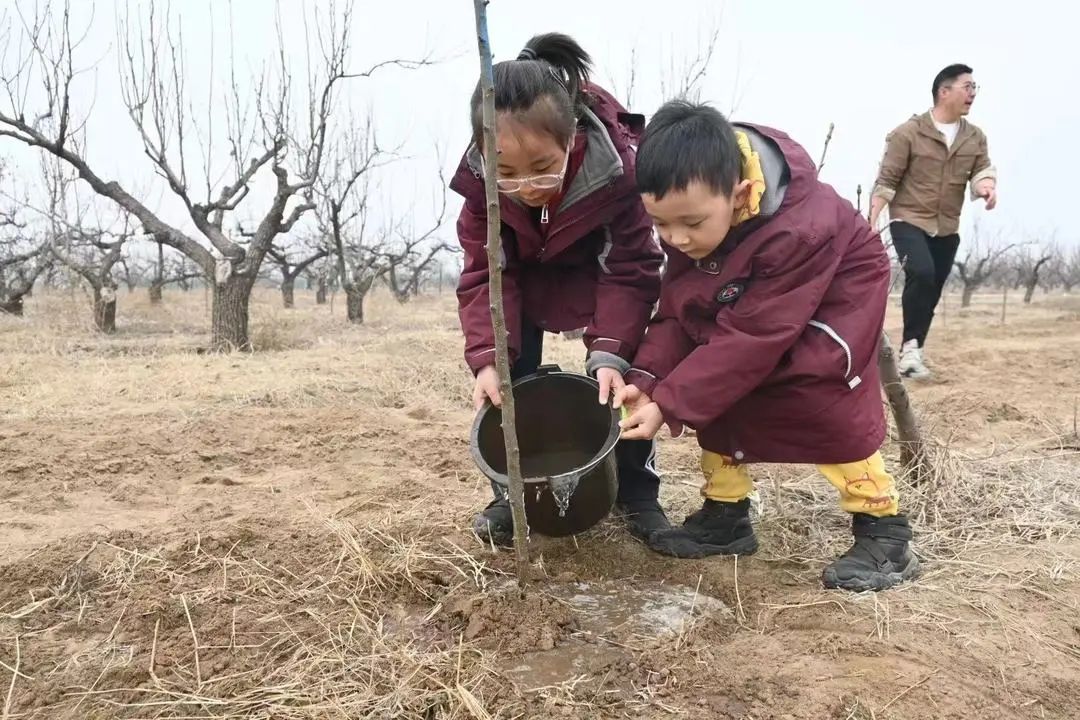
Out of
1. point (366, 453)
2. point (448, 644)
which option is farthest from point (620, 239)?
point (366, 453)

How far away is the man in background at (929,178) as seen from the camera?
421 cm

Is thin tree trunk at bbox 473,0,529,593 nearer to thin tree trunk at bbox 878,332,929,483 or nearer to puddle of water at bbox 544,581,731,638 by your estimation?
puddle of water at bbox 544,581,731,638

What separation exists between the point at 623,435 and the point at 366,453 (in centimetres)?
186

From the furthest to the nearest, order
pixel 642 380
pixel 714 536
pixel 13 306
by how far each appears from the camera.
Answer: pixel 13 306 < pixel 714 536 < pixel 642 380

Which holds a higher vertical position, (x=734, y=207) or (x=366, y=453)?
(x=734, y=207)

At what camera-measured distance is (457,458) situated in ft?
10.3

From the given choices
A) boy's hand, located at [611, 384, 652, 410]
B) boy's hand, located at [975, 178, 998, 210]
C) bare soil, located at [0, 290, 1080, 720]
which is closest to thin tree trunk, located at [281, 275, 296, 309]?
bare soil, located at [0, 290, 1080, 720]

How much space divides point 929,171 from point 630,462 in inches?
121

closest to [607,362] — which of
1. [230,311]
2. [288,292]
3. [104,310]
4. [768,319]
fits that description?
[768,319]

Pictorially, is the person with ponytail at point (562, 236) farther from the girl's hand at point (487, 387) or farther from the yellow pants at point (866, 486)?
the yellow pants at point (866, 486)

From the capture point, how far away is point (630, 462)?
2244mm

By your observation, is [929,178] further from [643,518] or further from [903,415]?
[643,518]

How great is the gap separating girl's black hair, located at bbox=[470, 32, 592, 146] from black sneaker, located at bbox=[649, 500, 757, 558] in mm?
1051

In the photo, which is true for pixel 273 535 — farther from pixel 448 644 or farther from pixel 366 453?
pixel 366 453
